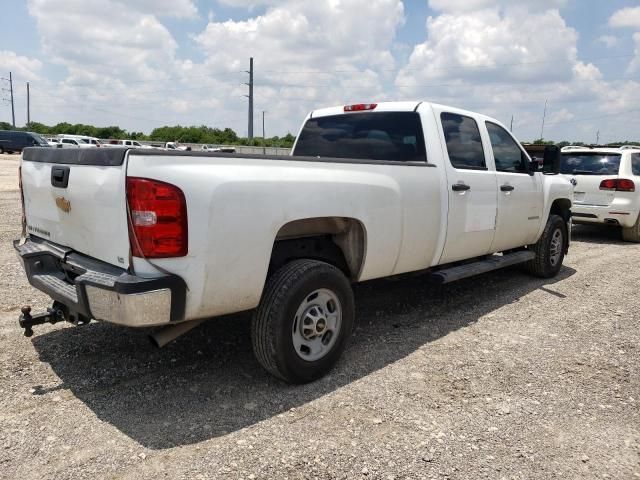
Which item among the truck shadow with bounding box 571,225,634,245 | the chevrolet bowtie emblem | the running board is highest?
the chevrolet bowtie emblem

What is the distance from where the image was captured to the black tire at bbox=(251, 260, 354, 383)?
10.5 feet

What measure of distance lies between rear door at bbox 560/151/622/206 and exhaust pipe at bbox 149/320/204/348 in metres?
8.58

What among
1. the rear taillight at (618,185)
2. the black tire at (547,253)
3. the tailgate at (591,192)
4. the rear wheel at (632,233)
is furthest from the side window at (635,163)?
the black tire at (547,253)

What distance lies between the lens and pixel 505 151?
5.62 m

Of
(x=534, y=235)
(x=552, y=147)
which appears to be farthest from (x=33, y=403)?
(x=552, y=147)

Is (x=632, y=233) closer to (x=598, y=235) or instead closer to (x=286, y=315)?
(x=598, y=235)

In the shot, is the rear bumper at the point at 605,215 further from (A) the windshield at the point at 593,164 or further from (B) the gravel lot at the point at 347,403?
(B) the gravel lot at the point at 347,403

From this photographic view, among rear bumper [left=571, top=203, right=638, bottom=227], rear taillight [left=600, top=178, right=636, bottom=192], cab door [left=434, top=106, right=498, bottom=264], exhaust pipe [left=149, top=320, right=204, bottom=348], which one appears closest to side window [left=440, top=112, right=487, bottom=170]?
cab door [left=434, top=106, right=498, bottom=264]

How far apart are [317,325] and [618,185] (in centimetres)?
833

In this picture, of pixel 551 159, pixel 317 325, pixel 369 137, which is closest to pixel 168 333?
pixel 317 325

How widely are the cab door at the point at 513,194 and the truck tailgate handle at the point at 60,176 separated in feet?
12.9

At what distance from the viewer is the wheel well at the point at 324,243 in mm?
3541

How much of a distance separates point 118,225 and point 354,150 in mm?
2674

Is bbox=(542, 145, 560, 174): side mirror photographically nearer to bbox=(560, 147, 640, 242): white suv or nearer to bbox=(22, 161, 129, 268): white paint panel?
bbox=(560, 147, 640, 242): white suv
